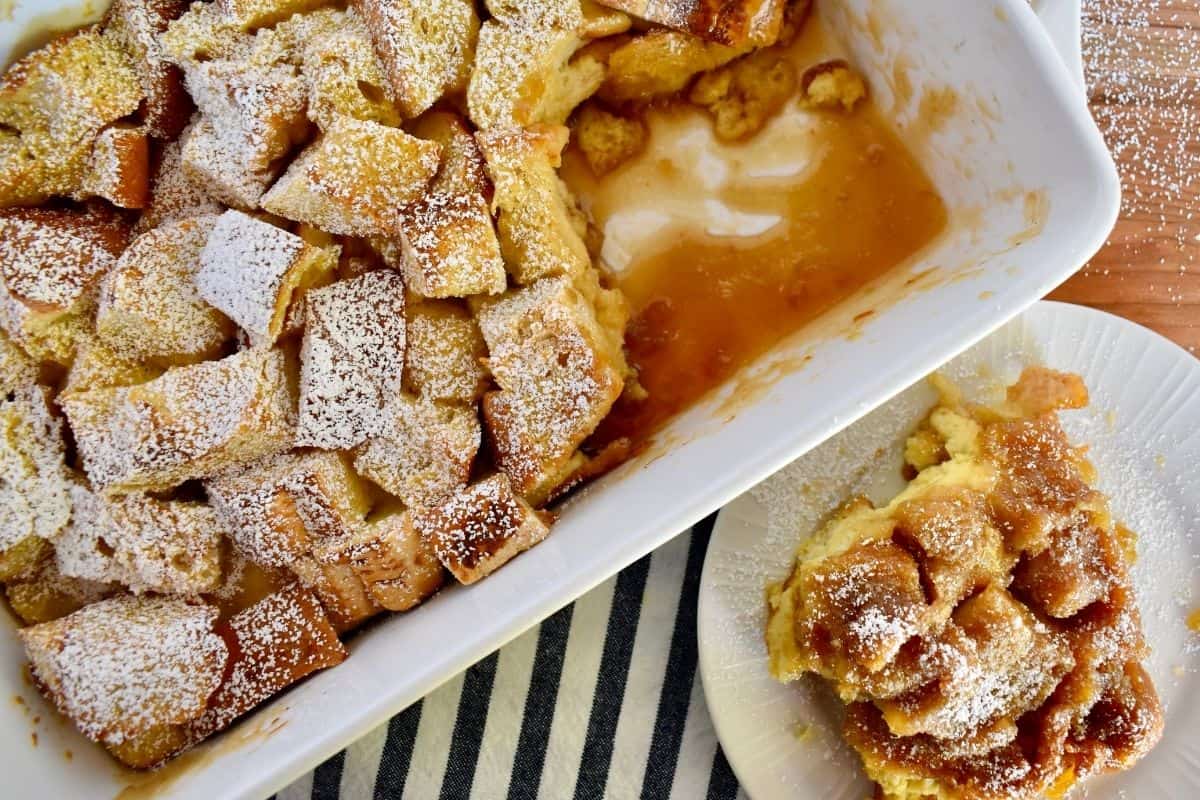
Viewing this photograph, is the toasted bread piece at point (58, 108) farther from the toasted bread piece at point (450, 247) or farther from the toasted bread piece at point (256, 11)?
the toasted bread piece at point (450, 247)

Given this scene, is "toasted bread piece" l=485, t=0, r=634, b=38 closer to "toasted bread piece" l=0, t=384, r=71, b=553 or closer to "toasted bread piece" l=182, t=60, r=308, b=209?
"toasted bread piece" l=182, t=60, r=308, b=209

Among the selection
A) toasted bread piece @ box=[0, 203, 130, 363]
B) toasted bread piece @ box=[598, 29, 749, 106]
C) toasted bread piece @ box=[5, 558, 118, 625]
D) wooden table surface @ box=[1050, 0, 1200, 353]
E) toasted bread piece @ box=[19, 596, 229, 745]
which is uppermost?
toasted bread piece @ box=[0, 203, 130, 363]

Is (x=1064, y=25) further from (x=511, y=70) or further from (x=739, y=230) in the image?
(x=511, y=70)

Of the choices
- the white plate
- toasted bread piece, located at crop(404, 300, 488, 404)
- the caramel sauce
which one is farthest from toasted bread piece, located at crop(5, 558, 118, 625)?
the white plate

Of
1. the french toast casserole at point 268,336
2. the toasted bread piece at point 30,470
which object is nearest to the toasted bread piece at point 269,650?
the french toast casserole at point 268,336

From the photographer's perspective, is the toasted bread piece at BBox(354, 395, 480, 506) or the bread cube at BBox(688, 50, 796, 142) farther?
the bread cube at BBox(688, 50, 796, 142)

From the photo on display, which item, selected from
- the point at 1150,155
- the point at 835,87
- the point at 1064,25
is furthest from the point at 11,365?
the point at 1150,155
